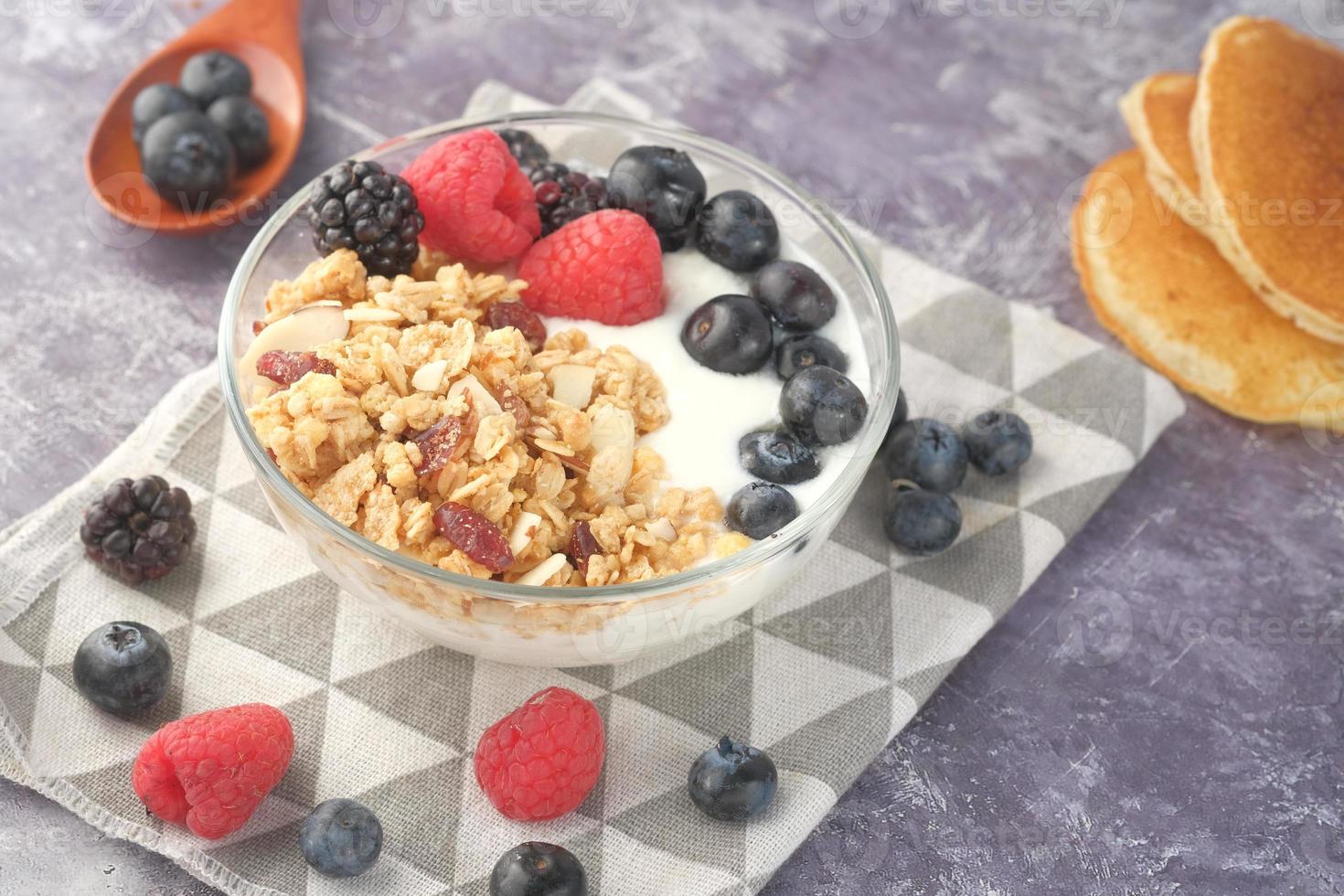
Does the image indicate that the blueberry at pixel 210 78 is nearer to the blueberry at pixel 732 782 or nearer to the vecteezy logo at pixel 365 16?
the vecteezy logo at pixel 365 16

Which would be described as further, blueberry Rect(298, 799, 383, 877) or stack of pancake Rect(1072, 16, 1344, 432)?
stack of pancake Rect(1072, 16, 1344, 432)

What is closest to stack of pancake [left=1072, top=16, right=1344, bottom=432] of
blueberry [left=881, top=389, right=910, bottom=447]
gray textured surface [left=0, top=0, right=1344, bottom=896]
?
gray textured surface [left=0, top=0, right=1344, bottom=896]

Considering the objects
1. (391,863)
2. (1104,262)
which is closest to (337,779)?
(391,863)

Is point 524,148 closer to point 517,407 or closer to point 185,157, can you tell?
point 517,407

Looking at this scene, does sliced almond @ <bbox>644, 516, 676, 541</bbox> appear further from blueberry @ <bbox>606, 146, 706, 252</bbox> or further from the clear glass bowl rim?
blueberry @ <bbox>606, 146, 706, 252</bbox>

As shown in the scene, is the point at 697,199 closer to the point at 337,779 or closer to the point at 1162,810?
the point at 337,779
